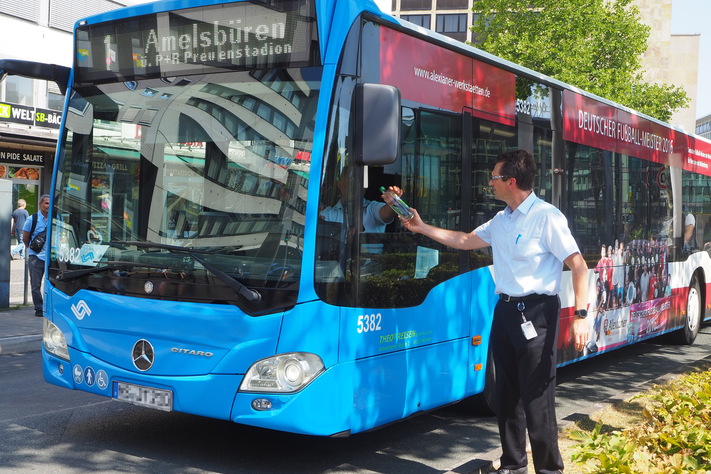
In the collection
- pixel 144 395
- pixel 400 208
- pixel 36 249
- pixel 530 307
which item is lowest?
pixel 144 395

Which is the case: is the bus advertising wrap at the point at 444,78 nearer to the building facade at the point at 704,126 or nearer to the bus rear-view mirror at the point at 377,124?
the bus rear-view mirror at the point at 377,124

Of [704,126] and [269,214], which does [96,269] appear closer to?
[269,214]

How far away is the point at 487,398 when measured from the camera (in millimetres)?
6320

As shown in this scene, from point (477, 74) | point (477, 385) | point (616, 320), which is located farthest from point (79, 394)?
point (616, 320)

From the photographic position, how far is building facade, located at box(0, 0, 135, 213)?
67.0 feet

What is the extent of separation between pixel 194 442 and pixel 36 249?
7561 mm

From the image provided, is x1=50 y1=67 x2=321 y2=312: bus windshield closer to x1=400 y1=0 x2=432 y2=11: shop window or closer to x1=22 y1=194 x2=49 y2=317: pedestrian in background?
x1=22 y1=194 x2=49 y2=317: pedestrian in background

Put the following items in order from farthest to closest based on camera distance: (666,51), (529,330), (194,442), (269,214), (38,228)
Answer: (666,51) < (38,228) < (194,442) < (269,214) < (529,330)

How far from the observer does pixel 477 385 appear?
19.6ft

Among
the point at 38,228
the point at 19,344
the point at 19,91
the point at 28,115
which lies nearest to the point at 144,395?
the point at 19,344

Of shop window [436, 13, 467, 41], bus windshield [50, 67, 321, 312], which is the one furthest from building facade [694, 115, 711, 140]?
bus windshield [50, 67, 321, 312]

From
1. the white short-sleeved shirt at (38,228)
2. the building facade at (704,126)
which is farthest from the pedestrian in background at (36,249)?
the building facade at (704,126)

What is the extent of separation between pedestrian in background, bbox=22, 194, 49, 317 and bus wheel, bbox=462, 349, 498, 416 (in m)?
7.83

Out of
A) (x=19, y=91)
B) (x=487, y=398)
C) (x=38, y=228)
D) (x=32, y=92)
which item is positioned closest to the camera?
(x=487, y=398)
